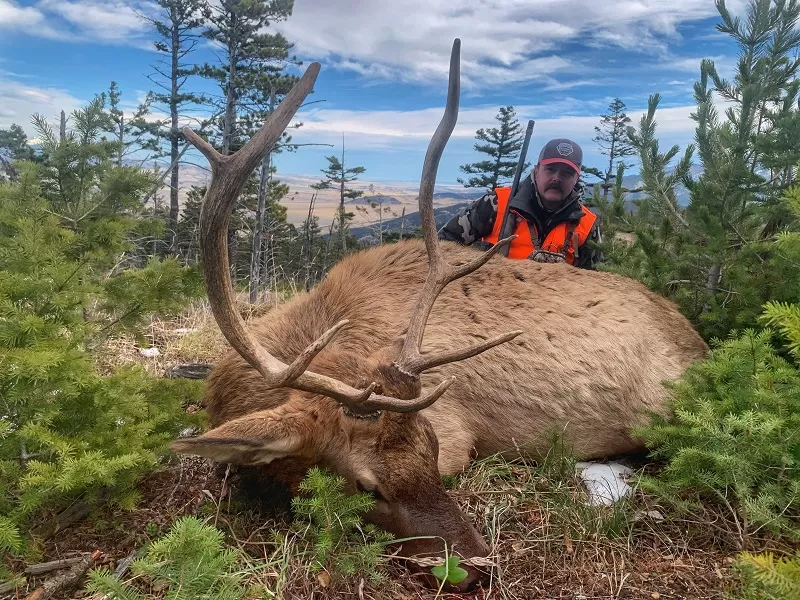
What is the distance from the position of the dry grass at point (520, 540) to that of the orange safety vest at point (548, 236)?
10.9ft

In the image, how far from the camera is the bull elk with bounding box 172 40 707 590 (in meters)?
2.87

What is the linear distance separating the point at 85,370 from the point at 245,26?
76.7 ft

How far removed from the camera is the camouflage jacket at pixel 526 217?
6742 millimetres

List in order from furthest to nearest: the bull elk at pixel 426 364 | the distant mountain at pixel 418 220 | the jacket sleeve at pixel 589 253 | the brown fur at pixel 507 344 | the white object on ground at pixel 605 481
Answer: the distant mountain at pixel 418 220
the jacket sleeve at pixel 589 253
the brown fur at pixel 507 344
the white object on ground at pixel 605 481
the bull elk at pixel 426 364

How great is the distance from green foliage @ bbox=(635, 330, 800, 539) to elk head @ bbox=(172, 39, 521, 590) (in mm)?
1160

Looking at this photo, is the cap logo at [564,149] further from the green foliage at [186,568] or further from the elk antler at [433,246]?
the green foliage at [186,568]

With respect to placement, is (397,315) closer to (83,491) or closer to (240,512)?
(240,512)

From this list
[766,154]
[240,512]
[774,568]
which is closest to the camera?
[774,568]

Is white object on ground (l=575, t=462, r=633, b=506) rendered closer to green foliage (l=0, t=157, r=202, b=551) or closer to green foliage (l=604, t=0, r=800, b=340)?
green foliage (l=604, t=0, r=800, b=340)

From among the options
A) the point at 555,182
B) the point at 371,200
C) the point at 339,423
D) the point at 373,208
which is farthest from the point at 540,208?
the point at 371,200

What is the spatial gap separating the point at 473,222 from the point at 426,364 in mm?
4081

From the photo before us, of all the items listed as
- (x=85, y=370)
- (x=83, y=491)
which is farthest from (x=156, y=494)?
(x=85, y=370)

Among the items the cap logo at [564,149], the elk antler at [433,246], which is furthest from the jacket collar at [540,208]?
the elk antler at [433,246]

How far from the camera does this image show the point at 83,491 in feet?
A: 9.68
